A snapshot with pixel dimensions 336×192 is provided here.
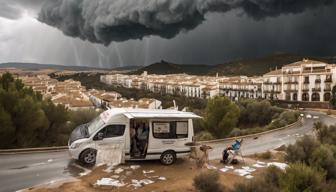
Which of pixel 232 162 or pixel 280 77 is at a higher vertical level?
pixel 280 77

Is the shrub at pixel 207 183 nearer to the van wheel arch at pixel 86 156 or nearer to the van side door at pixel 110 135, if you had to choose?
the van side door at pixel 110 135

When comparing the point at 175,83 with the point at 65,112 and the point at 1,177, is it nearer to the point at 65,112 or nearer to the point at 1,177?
the point at 65,112

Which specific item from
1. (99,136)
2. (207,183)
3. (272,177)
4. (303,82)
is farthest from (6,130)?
(303,82)

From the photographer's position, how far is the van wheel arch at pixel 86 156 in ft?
37.2

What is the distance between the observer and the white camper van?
446 inches

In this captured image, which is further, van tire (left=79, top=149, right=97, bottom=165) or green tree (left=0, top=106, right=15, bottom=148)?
green tree (left=0, top=106, right=15, bottom=148)

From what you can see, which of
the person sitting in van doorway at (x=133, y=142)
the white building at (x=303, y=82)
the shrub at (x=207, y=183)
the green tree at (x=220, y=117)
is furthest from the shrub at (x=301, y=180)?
the white building at (x=303, y=82)

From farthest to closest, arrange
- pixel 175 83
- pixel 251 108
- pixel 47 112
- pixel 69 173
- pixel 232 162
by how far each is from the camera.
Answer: pixel 175 83 → pixel 251 108 → pixel 47 112 → pixel 232 162 → pixel 69 173

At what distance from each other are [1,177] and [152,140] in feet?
16.0

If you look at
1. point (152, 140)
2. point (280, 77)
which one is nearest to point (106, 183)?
point (152, 140)

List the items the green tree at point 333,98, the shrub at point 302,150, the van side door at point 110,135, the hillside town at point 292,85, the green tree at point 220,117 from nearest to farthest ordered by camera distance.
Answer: the van side door at point 110,135
the shrub at point 302,150
the green tree at point 220,117
the green tree at point 333,98
the hillside town at point 292,85

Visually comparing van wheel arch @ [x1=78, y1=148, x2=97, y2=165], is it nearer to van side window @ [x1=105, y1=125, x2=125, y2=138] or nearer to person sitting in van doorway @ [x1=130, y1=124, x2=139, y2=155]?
van side window @ [x1=105, y1=125, x2=125, y2=138]

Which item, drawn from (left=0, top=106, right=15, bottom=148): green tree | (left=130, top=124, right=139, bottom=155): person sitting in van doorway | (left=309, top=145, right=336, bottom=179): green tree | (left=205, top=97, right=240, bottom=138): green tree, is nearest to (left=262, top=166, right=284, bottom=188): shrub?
(left=309, top=145, right=336, bottom=179): green tree

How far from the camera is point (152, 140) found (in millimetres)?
11539
